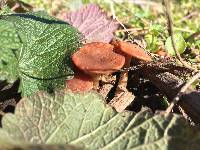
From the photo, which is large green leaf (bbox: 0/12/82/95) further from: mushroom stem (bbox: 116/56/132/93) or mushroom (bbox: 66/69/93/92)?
mushroom stem (bbox: 116/56/132/93)

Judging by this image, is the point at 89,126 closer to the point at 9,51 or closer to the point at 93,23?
the point at 9,51

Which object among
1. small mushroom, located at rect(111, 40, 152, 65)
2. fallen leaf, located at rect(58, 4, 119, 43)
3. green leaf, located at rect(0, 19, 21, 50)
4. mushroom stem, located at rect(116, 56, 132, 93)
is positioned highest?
green leaf, located at rect(0, 19, 21, 50)

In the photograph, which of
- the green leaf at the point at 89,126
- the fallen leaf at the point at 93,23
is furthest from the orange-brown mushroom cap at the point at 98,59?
the fallen leaf at the point at 93,23

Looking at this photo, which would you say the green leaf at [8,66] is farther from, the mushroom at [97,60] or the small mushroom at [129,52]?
the small mushroom at [129,52]

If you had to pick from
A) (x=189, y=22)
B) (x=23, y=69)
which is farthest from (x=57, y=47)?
(x=189, y=22)

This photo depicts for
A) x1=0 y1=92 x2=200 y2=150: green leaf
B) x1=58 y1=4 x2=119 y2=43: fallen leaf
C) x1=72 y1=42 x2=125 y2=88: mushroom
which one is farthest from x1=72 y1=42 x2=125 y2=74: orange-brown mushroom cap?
x1=58 y1=4 x2=119 y2=43: fallen leaf

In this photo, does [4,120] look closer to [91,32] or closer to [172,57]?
[172,57]
